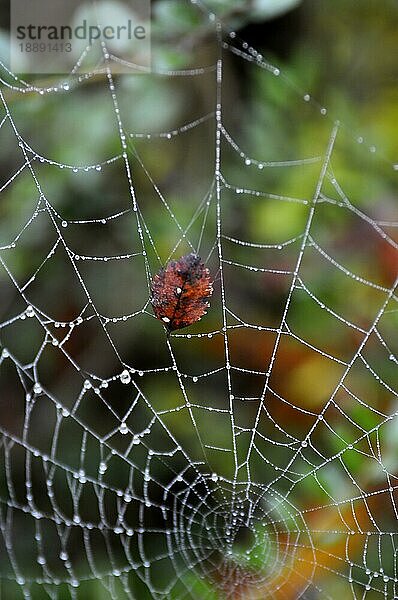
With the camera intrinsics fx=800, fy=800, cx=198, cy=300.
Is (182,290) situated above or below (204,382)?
below

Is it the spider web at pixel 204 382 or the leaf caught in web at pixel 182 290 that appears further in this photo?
the spider web at pixel 204 382

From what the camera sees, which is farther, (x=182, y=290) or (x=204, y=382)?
(x=204, y=382)

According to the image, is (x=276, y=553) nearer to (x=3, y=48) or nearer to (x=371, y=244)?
(x=371, y=244)

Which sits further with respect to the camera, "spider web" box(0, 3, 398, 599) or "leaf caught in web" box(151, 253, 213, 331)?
"spider web" box(0, 3, 398, 599)
